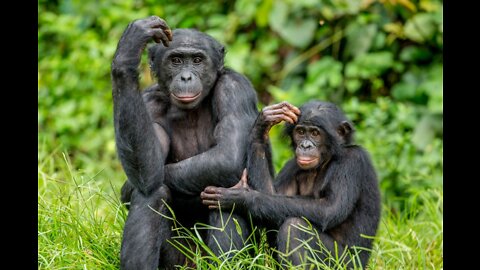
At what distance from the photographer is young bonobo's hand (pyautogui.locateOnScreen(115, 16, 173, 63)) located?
540 cm

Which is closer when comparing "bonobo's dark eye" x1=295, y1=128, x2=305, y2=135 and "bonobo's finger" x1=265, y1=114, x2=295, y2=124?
"bonobo's finger" x1=265, y1=114, x2=295, y2=124

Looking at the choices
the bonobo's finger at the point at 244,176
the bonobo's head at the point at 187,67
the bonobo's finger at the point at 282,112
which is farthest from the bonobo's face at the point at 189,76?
the bonobo's finger at the point at 244,176

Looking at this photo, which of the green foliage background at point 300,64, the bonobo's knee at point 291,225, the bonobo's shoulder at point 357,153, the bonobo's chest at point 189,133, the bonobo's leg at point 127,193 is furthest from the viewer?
the green foliage background at point 300,64

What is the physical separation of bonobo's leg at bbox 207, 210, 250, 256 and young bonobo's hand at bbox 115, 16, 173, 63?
4.06 ft

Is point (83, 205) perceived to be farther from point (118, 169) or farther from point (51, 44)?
point (51, 44)

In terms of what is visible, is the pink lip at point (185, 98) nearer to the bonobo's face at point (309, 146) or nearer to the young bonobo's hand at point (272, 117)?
the young bonobo's hand at point (272, 117)

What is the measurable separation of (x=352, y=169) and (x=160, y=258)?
5.06ft

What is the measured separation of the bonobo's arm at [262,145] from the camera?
18.7 ft

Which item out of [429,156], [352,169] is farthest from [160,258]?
[429,156]

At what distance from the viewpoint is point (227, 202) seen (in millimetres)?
5625

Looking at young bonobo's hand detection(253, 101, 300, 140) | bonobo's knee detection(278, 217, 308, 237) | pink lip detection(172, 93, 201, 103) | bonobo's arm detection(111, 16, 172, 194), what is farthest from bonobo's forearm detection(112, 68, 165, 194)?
bonobo's knee detection(278, 217, 308, 237)

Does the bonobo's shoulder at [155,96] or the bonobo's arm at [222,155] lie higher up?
the bonobo's shoulder at [155,96]

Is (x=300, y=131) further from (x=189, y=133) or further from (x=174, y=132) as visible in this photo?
(x=174, y=132)

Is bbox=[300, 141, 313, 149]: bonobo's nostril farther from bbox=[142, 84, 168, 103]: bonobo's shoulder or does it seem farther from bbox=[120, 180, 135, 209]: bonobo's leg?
bbox=[120, 180, 135, 209]: bonobo's leg
